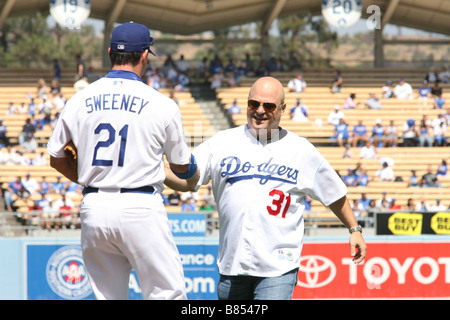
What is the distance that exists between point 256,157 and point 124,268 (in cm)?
108

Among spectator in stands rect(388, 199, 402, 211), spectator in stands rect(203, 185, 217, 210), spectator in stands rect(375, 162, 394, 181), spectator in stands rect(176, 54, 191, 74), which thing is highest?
spectator in stands rect(176, 54, 191, 74)

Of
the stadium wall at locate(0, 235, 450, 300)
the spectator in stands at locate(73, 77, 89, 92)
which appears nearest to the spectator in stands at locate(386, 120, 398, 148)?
the spectator in stands at locate(73, 77, 89, 92)

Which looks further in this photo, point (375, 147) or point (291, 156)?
point (375, 147)

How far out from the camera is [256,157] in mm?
4473

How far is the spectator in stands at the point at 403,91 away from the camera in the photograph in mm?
24017

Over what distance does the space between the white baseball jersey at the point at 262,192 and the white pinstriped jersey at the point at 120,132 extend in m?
0.72

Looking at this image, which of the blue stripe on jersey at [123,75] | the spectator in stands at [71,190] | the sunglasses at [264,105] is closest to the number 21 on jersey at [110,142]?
the blue stripe on jersey at [123,75]

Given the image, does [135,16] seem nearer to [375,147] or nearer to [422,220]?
[375,147]

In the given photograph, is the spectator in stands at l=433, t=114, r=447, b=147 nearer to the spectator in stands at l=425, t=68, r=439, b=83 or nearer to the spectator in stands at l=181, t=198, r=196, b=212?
the spectator in stands at l=425, t=68, r=439, b=83

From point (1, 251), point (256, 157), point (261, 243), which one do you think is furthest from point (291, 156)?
point (1, 251)

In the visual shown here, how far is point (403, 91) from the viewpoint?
24.1 m

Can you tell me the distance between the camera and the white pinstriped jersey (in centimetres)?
371

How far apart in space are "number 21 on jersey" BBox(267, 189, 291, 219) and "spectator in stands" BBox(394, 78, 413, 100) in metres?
20.4

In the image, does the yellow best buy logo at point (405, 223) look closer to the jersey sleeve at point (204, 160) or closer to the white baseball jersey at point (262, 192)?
the white baseball jersey at point (262, 192)
